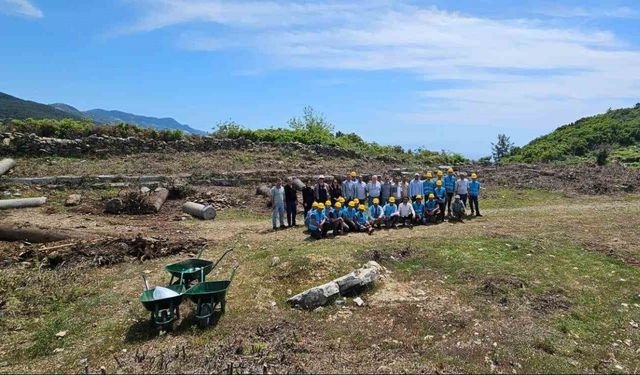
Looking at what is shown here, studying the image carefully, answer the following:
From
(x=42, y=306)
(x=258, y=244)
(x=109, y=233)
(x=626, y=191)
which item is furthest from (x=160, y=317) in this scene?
(x=626, y=191)

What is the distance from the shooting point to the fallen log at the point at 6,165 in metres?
20.2

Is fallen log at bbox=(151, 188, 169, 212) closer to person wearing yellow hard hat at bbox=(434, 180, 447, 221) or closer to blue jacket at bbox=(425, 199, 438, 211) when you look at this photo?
blue jacket at bbox=(425, 199, 438, 211)

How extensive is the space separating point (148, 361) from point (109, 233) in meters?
6.81

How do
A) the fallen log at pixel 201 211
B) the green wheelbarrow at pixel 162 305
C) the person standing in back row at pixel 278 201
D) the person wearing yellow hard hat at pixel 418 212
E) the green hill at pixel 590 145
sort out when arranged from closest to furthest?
the green wheelbarrow at pixel 162 305
the person standing in back row at pixel 278 201
the person wearing yellow hard hat at pixel 418 212
the fallen log at pixel 201 211
the green hill at pixel 590 145

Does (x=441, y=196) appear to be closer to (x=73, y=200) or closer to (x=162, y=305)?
(x=162, y=305)

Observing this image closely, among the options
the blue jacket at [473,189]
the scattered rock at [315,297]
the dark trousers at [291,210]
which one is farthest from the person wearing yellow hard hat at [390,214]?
the scattered rock at [315,297]

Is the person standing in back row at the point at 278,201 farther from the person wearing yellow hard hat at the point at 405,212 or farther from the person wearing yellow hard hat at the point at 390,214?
the person wearing yellow hard hat at the point at 405,212

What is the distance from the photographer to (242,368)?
705 centimetres

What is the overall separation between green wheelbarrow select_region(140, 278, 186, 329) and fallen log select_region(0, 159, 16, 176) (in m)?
15.7

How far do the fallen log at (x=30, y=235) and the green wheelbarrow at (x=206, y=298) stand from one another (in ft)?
19.2

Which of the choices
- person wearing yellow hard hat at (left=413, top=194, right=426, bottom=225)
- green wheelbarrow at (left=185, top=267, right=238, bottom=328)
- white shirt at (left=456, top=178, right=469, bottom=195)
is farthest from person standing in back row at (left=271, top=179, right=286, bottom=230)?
green wheelbarrow at (left=185, top=267, right=238, bottom=328)

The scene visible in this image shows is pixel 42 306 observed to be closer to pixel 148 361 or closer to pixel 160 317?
pixel 160 317

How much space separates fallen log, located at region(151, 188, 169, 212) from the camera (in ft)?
55.9

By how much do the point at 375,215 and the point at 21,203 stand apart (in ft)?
38.3
